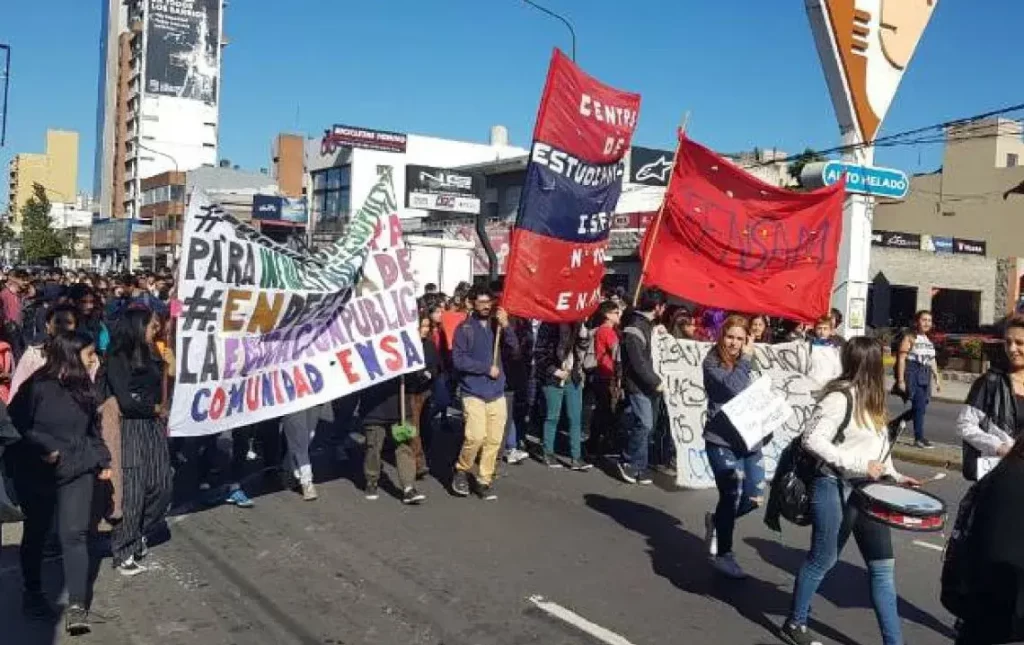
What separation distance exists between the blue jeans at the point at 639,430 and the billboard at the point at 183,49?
98656mm

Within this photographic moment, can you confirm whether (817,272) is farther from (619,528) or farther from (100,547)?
(100,547)

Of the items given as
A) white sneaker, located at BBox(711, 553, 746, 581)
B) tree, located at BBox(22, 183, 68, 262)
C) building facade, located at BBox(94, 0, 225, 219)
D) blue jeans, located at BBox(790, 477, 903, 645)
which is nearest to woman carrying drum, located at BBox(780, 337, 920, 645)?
blue jeans, located at BBox(790, 477, 903, 645)

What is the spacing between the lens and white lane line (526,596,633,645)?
5016 millimetres

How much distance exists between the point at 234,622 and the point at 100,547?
180 centimetres

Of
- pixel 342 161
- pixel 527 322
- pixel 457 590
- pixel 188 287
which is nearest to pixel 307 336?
pixel 188 287

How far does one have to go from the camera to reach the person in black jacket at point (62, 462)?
4969mm

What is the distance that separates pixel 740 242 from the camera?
9.47 meters

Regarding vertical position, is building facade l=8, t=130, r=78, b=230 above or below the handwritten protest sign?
above

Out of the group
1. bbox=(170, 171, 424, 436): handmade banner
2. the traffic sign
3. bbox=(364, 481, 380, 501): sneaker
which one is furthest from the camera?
the traffic sign

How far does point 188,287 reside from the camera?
21.9 ft

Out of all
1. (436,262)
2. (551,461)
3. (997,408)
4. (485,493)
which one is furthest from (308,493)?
(436,262)

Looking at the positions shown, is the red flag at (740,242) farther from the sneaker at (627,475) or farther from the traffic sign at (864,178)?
the traffic sign at (864,178)

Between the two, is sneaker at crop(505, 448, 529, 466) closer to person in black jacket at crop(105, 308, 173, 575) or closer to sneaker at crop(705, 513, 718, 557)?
sneaker at crop(705, 513, 718, 557)

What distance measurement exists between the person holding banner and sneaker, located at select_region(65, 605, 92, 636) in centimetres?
375
